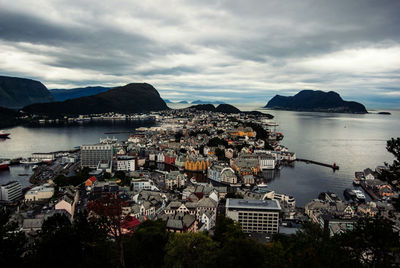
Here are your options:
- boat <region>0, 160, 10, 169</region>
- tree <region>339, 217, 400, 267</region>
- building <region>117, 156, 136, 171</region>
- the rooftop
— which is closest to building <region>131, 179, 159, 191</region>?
building <region>117, 156, 136, 171</region>

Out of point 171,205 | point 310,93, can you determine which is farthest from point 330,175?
point 310,93

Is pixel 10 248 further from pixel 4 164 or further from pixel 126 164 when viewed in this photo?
pixel 4 164

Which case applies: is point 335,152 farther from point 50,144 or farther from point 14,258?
point 50,144

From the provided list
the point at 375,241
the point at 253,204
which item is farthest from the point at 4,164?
the point at 375,241

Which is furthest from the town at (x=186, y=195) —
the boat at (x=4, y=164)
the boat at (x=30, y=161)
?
the boat at (x=4, y=164)

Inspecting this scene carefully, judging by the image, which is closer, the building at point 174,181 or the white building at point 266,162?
the building at point 174,181

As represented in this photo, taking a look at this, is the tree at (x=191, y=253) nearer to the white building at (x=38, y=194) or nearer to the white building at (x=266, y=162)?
the white building at (x=38, y=194)

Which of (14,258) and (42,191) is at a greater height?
(14,258)
